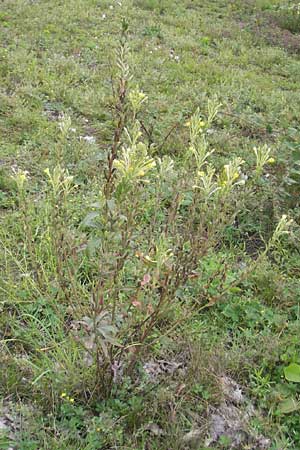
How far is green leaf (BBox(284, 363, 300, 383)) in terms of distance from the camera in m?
3.12

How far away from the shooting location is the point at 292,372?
10.3ft

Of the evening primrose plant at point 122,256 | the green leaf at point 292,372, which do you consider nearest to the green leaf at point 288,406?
the green leaf at point 292,372

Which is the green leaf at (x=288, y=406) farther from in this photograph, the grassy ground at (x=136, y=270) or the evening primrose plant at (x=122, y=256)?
the evening primrose plant at (x=122, y=256)

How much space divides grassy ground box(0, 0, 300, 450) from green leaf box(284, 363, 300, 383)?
9 centimetres

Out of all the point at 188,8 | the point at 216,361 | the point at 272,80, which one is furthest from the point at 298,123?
the point at 188,8

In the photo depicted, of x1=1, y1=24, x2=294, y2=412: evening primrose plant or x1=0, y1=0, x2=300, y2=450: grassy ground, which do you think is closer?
x1=1, y1=24, x2=294, y2=412: evening primrose plant

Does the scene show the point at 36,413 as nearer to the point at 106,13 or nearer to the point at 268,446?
the point at 268,446

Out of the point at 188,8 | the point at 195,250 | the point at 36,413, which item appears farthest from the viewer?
the point at 188,8

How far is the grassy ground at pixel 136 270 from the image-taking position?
9.14 ft

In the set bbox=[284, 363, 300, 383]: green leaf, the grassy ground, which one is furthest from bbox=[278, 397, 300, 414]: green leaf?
bbox=[284, 363, 300, 383]: green leaf

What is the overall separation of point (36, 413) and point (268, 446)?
1232mm

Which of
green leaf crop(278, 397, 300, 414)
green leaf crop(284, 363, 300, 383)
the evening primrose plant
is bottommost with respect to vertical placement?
green leaf crop(278, 397, 300, 414)

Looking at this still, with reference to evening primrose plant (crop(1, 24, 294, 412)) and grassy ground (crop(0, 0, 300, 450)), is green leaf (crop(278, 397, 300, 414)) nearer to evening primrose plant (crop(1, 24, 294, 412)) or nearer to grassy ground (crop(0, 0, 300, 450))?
grassy ground (crop(0, 0, 300, 450))

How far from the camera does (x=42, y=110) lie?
5902 millimetres
